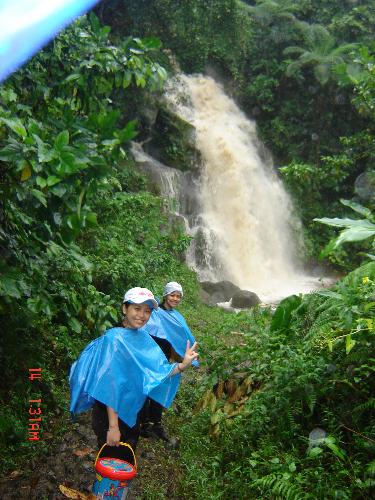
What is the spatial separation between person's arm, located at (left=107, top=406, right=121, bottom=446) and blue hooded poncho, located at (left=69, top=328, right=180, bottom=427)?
0.03 m

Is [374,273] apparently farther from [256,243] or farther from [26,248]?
[256,243]

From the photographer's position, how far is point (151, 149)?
1375 cm

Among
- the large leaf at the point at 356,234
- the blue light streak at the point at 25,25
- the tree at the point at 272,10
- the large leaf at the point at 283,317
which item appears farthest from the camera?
the tree at the point at 272,10

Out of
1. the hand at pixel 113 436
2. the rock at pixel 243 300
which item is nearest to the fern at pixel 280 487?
the hand at pixel 113 436

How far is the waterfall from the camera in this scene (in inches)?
500

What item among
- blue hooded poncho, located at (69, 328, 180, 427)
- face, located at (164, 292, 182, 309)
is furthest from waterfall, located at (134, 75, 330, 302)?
blue hooded poncho, located at (69, 328, 180, 427)

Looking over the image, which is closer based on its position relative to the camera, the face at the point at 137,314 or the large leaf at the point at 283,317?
the face at the point at 137,314

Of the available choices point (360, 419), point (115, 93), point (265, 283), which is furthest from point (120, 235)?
point (360, 419)

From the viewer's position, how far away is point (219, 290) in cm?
1101

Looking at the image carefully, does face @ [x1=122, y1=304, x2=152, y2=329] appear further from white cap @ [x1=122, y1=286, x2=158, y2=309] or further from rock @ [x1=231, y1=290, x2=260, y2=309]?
rock @ [x1=231, y1=290, x2=260, y2=309]

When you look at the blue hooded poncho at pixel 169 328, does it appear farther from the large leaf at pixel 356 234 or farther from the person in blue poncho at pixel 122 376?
the large leaf at pixel 356 234

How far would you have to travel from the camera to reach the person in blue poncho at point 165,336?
401cm

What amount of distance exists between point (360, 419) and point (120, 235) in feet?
21.3

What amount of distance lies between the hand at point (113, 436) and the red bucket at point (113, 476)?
45mm
